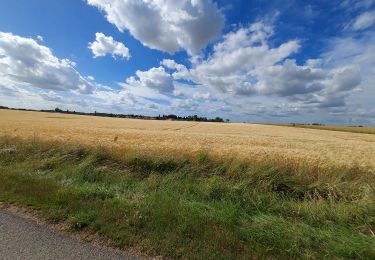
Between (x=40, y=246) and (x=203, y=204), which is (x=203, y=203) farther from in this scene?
(x=40, y=246)

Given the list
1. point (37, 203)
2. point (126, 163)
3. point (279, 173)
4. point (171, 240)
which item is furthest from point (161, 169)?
point (171, 240)

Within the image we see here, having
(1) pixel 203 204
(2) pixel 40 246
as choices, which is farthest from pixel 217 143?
(2) pixel 40 246

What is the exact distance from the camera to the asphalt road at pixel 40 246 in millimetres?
3948

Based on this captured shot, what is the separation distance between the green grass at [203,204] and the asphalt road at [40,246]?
37 cm

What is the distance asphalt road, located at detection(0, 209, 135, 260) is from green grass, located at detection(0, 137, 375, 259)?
0.37m

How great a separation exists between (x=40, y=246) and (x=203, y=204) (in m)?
3.49

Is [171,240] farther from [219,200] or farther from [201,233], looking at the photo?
[219,200]

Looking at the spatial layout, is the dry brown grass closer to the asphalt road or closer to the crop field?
the crop field

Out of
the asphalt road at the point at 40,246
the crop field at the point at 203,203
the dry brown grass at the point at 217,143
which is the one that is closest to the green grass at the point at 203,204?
the crop field at the point at 203,203

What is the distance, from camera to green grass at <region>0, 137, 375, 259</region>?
450 centimetres

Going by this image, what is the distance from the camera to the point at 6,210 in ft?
18.2

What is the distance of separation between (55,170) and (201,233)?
259 inches

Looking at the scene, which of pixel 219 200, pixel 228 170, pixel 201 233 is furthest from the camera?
pixel 228 170

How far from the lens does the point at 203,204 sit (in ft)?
20.8
